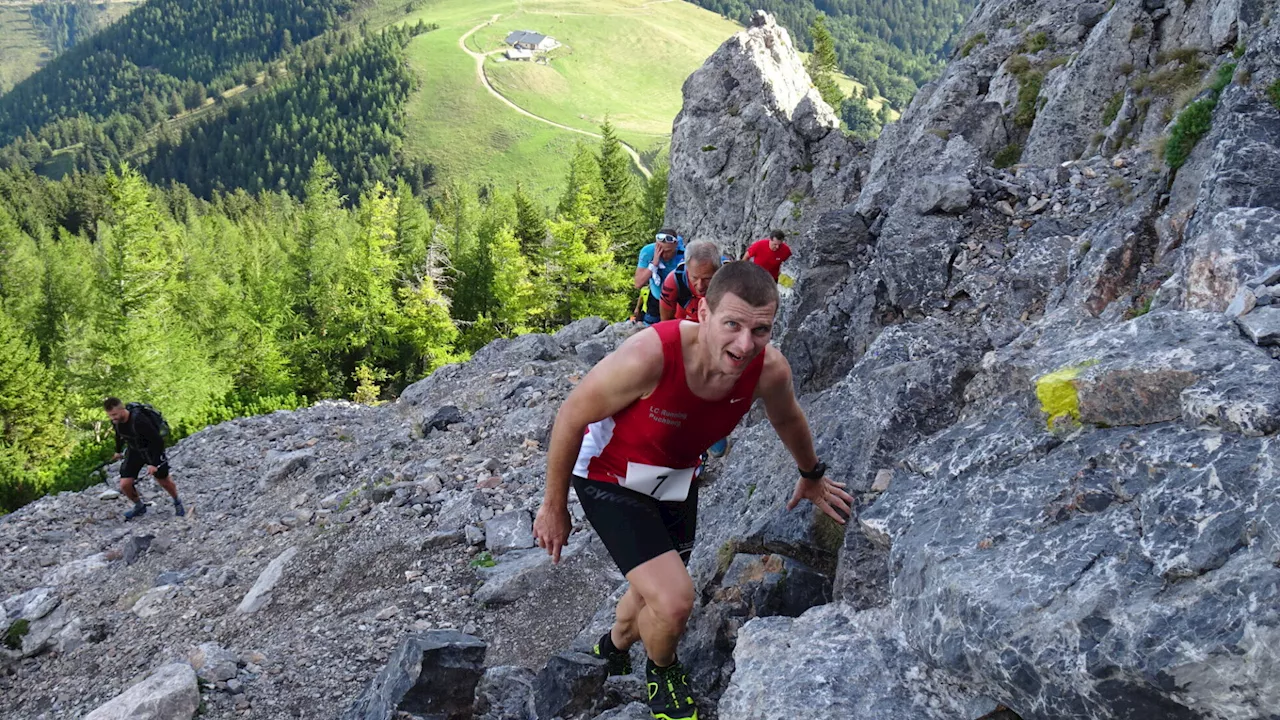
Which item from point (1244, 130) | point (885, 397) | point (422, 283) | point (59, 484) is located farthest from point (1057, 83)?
point (422, 283)

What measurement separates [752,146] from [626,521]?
125 ft

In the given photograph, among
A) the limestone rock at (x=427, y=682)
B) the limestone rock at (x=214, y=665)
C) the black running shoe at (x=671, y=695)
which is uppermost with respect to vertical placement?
the black running shoe at (x=671, y=695)

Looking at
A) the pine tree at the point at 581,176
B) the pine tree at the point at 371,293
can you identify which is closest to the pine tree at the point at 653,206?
the pine tree at the point at 581,176

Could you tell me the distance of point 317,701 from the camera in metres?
7.85

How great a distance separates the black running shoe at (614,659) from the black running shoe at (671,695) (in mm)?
849

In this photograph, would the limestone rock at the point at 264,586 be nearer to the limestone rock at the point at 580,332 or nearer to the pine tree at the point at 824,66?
the limestone rock at the point at 580,332

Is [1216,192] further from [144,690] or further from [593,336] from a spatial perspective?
[593,336]

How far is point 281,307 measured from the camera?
51031mm

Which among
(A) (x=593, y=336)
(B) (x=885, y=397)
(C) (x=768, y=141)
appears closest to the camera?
(B) (x=885, y=397)

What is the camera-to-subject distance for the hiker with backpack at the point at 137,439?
16.2 metres

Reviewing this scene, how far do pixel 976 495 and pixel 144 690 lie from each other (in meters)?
8.13

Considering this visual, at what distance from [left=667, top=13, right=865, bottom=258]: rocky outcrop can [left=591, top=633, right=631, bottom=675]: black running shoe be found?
29366 millimetres

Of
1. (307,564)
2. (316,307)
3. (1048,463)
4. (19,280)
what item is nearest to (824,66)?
(316,307)

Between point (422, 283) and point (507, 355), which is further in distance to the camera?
point (422, 283)
